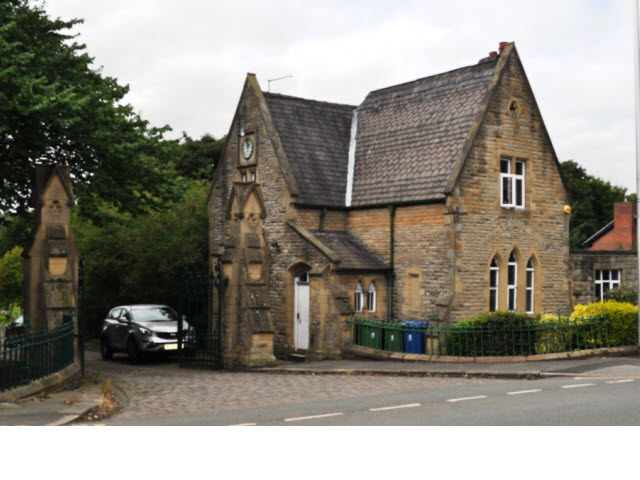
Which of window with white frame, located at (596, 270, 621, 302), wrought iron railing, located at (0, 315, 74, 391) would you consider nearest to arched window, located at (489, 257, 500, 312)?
window with white frame, located at (596, 270, 621, 302)

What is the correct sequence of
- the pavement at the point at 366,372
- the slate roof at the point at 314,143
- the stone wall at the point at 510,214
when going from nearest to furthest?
the pavement at the point at 366,372 → the stone wall at the point at 510,214 → the slate roof at the point at 314,143

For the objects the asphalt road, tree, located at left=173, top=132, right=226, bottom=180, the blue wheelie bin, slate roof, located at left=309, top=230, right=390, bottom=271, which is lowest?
the asphalt road

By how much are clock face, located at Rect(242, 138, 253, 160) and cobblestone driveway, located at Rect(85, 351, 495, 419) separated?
9.75 metres

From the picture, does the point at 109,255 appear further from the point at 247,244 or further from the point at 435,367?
the point at 435,367

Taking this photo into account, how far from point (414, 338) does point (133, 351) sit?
926cm

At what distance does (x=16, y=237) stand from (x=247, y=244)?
4690 centimetres

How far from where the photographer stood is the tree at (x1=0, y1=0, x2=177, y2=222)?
56.1ft

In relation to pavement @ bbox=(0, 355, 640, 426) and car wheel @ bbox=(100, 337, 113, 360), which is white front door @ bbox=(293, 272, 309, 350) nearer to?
pavement @ bbox=(0, 355, 640, 426)

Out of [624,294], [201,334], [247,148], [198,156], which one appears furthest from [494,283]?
[198,156]

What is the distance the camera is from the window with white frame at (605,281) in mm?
29594

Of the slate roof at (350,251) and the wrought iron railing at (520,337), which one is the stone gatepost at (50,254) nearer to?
the slate roof at (350,251)

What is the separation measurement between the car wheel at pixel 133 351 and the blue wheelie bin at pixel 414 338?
8755 mm

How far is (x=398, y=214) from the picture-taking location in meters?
24.9

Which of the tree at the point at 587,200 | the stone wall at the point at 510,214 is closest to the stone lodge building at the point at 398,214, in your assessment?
the stone wall at the point at 510,214
